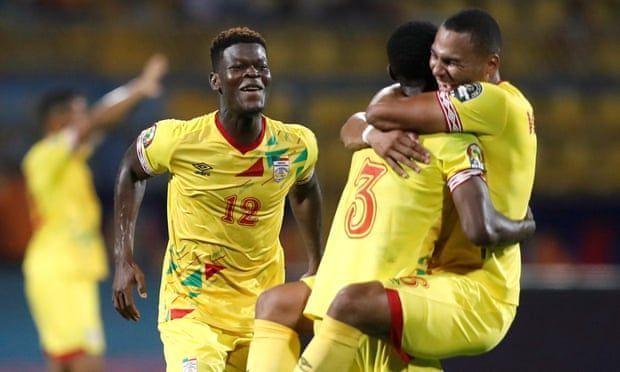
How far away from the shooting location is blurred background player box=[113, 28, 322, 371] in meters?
4.92

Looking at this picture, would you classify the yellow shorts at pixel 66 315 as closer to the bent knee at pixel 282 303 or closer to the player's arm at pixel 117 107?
the player's arm at pixel 117 107

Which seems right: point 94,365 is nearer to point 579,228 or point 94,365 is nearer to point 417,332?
point 417,332

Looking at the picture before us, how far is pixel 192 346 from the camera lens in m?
4.75

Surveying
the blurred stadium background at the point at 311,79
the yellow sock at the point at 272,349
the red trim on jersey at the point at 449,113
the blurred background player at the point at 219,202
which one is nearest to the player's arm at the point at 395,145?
the red trim on jersey at the point at 449,113

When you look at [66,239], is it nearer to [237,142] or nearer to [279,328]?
[237,142]

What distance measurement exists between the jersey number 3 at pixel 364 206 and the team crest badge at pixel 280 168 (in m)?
0.65

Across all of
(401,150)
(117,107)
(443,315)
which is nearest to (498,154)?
(401,150)

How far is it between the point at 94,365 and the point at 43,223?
115 cm

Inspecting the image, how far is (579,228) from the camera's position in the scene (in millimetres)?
12227

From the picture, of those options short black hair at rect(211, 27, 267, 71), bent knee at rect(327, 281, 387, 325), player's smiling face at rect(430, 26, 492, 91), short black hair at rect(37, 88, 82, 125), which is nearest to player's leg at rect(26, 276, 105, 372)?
short black hair at rect(37, 88, 82, 125)

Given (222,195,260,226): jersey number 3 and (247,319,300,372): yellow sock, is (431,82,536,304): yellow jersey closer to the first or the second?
(247,319,300,372): yellow sock

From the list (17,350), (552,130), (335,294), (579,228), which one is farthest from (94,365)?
(552,130)

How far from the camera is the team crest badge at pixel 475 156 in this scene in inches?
165

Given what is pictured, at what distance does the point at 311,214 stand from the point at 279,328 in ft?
3.29
